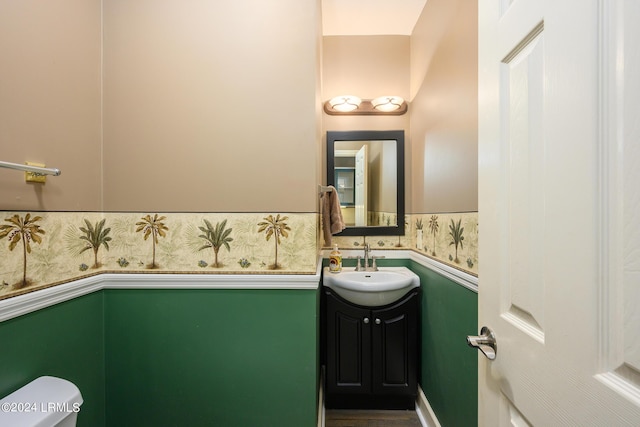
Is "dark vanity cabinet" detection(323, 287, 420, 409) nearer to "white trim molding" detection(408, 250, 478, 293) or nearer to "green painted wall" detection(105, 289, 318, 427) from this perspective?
"white trim molding" detection(408, 250, 478, 293)

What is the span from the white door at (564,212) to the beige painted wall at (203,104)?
79cm

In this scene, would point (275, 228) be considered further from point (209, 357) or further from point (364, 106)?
point (364, 106)

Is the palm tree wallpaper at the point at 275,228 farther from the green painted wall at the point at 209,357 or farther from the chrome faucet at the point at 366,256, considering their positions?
the chrome faucet at the point at 366,256

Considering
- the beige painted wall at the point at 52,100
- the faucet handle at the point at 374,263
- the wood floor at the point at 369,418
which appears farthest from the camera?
the faucet handle at the point at 374,263

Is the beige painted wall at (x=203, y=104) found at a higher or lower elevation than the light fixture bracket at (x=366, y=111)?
lower

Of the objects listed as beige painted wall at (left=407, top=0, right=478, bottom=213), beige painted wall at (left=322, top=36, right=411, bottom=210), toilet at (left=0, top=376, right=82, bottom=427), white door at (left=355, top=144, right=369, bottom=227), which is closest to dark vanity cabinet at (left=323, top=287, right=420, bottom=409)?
white door at (left=355, top=144, right=369, bottom=227)

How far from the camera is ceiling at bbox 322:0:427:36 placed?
1729 millimetres

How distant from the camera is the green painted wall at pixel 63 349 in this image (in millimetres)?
874

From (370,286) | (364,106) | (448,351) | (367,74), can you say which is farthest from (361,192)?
(448,351)

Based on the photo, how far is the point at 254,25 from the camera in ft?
3.93

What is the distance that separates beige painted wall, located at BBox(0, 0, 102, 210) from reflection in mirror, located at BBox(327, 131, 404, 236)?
1.36 metres

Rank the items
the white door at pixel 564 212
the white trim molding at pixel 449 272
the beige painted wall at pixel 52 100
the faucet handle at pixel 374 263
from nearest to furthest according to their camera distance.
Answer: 1. the white door at pixel 564 212
2. the beige painted wall at pixel 52 100
3. the white trim molding at pixel 449 272
4. the faucet handle at pixel 374 263

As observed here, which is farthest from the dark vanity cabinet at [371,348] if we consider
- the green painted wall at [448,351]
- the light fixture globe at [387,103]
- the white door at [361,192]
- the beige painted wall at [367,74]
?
the light fixture globe at [387,103]

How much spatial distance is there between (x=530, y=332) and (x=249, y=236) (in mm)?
1003
